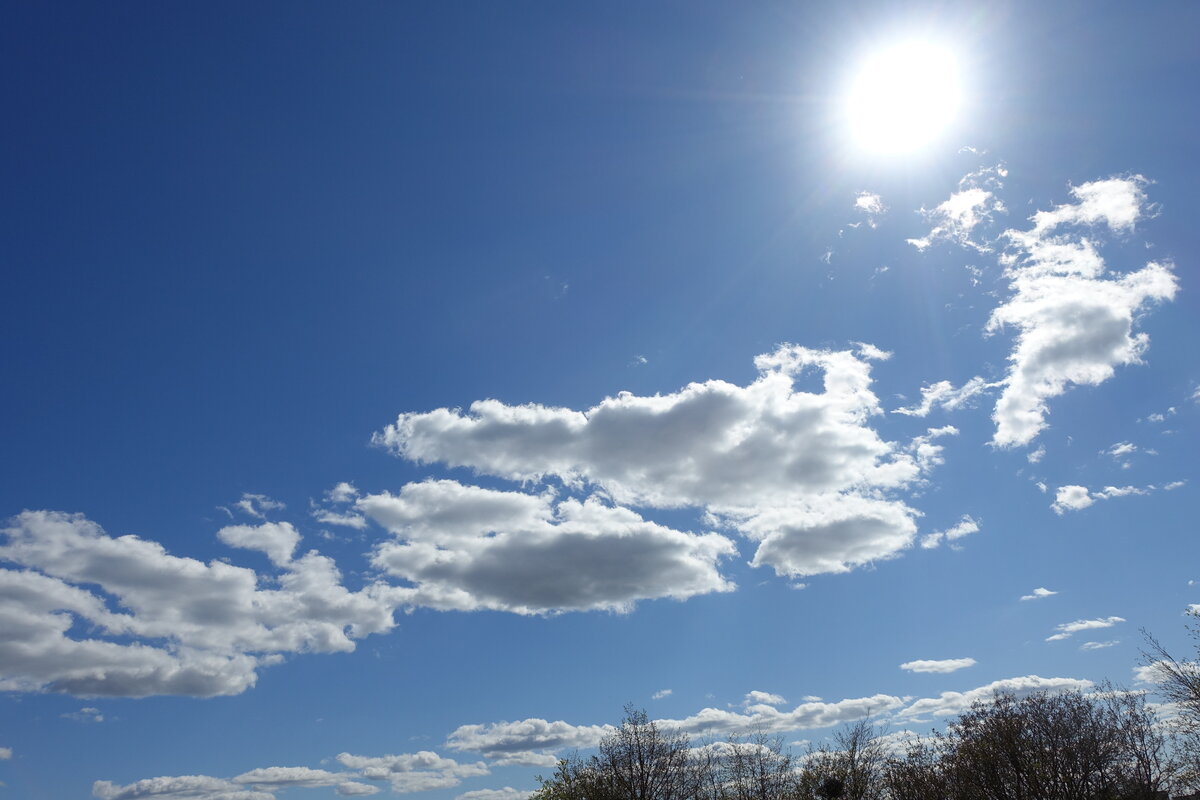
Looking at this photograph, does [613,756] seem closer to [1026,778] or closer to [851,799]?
[851,799]

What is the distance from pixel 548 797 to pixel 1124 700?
148 ft

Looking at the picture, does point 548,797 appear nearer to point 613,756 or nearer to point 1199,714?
point 613,756

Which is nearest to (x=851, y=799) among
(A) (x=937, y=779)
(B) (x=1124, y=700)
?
(A) (x=937, y=779)

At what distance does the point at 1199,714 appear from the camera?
42531 millimetres

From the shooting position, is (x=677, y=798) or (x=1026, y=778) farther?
(x=677, y=798)

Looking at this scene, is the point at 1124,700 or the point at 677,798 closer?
the point at 1124,700

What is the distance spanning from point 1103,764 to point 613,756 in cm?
3457

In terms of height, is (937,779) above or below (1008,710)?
below

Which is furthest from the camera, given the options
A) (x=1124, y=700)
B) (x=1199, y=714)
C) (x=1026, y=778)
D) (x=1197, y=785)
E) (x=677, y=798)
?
A: (x=677, y=798)

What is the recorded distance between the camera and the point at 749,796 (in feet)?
218

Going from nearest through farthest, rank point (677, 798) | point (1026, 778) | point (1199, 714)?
point (1199, 714)
point (1026, 778)
point (677, 798)

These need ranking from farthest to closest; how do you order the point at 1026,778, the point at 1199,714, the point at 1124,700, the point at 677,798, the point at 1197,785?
the point at 677,798 → the point at 1124,700 → the point at 1026,778 → the point at 1197,785 → the point at 1199,714

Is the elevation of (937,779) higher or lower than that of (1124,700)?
lower

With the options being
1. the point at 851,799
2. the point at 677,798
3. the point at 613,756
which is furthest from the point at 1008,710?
the point at 613,756
